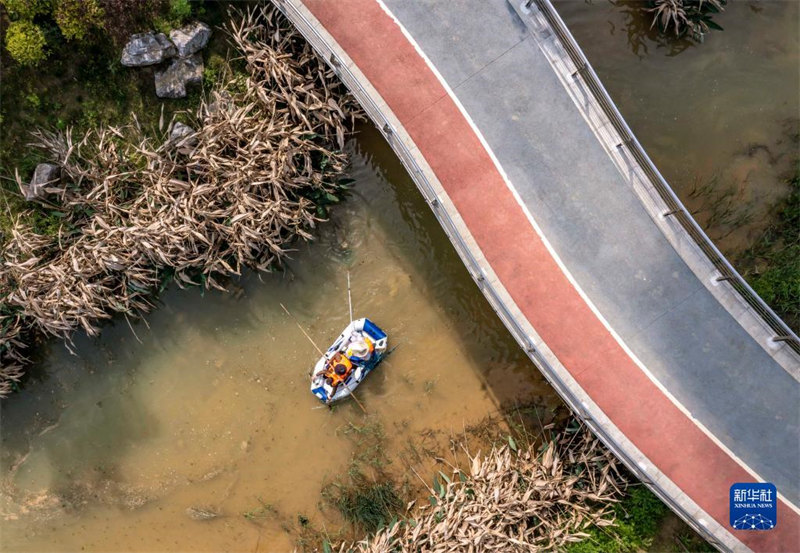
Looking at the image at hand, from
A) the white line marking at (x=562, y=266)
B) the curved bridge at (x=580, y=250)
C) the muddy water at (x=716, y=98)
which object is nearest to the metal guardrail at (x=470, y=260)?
the curved bridge at (x=580, y=250)

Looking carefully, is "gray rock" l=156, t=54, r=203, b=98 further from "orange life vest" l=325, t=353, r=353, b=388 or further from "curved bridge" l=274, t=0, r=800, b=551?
"orange life vest" l=325, t=353, r=353, b=388

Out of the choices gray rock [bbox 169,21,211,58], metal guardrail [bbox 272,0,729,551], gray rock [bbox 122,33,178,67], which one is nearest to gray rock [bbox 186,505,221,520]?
metal guardrail [bbox 272,0,729,551]

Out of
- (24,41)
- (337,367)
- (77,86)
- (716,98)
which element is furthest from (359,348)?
(716,98)

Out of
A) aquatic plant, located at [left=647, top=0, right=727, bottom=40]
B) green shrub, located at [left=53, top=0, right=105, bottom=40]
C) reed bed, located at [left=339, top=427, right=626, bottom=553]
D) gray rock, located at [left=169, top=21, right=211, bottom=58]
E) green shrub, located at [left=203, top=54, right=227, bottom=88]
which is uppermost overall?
green shrub, located at [left=53, top=0, right=105, bottom=40]

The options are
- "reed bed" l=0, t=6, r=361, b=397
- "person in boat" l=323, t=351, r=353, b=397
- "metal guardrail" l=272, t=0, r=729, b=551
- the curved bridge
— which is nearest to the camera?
"metal guardrail" l=272, t=0, r=729, b=551

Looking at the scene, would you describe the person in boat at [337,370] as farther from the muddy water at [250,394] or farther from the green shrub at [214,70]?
the green shrub at [214,70]

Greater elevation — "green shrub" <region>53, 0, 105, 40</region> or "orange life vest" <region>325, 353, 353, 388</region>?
"green shrub" <region>53, 0, 105, 40</region>

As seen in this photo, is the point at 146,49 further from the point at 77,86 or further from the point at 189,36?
the point at 77,86
